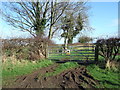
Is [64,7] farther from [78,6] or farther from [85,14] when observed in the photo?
[85,14]

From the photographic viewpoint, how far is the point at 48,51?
1139 cm

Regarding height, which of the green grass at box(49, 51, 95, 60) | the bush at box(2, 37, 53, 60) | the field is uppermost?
the bush at box(2, 37, 53, 60)


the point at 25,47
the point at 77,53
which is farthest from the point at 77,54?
the point at 25,47

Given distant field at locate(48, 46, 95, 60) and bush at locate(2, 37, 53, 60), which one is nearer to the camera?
bush at locate(2, 37, 53, 60)

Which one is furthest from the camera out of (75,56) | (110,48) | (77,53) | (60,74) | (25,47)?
(77,53)

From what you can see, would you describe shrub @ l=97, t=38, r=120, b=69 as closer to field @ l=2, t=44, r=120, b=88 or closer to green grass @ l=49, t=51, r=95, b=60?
field @ l=2, t=44, r=120, b=88

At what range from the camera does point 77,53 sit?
10328 millimetres

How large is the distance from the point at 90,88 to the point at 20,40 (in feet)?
23.2

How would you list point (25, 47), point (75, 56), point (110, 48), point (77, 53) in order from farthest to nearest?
point (77, 53) → point (75, 56) → point (25, 47) → point (110, 48)

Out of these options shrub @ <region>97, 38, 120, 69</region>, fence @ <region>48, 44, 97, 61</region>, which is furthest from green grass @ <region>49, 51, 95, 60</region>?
shrub @ <region>97, 38, 120, 69</region>

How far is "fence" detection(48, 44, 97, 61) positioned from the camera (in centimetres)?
927

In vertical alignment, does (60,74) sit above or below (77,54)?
below

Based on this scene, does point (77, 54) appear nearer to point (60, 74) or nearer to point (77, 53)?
point (77, 53)

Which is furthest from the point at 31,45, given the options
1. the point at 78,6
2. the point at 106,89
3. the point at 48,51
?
the point at 78,6
